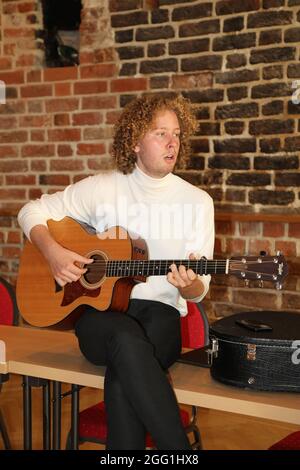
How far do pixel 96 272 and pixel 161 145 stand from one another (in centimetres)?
49

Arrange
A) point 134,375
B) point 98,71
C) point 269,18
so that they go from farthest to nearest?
point 98,71 → point 269,18 → point 134,375

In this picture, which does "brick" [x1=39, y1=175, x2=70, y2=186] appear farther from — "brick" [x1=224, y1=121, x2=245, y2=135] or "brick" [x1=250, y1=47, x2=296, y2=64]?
"brick" [x1=250, y1=47, x2=296, y2=64]

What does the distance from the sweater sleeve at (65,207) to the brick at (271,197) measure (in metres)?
1.09

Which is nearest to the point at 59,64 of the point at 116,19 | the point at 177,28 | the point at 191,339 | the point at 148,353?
the point at 116,19

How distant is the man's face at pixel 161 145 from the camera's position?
235 cm

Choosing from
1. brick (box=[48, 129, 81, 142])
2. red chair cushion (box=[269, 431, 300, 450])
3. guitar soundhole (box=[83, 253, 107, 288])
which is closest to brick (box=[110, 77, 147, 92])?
brick (box=[48, 129, 81, 142])

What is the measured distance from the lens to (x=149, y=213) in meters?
2.35

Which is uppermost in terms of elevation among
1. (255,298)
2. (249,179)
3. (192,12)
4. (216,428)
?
(192,12)

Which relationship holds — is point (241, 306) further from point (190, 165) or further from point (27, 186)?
point (27, 186)

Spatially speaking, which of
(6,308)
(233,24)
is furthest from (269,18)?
(6,308)

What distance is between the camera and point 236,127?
3.35 m

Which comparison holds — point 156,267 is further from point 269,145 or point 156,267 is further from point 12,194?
point 12,194

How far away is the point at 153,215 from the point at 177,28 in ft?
4.92

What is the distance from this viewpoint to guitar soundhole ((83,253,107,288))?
7.30 ft
